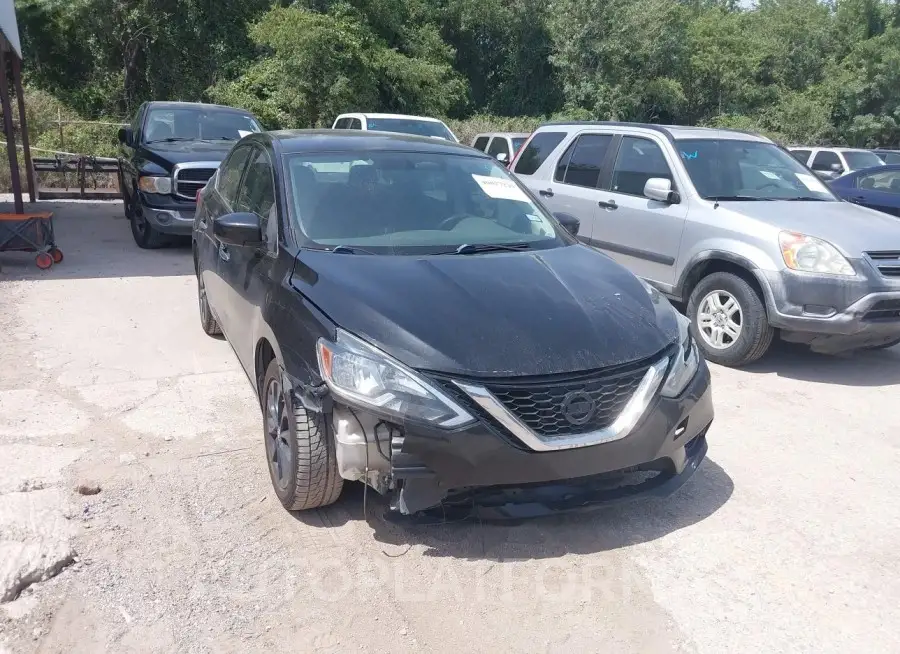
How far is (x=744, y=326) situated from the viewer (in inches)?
234

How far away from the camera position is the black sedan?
3.05 m

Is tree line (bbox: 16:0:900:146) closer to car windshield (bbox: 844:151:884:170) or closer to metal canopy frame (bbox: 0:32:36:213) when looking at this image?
metal canopy frame (bbox: 0:32:36:213)

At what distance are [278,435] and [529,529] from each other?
1.28 metres

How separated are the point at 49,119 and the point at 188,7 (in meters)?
8.05

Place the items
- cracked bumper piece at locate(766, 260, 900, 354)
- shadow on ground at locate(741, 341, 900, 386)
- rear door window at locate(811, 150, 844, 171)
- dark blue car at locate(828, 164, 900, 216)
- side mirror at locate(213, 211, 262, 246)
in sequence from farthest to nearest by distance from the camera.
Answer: rear door window at locate(811, 150, 844, 171) < dark blue car at locate(828, 164, 900, 216) < shadow on ground at locate(741, 341, 900, 386) < cracked bumper piece at locate(766, 260, 900, 354) < side mirror at locate(213, 211, 262, 246)

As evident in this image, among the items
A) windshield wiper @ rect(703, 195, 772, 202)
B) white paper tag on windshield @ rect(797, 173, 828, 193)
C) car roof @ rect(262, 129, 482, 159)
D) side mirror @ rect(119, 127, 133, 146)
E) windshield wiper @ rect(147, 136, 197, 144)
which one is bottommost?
side mirror @ rect(119, 127, 133, 146)

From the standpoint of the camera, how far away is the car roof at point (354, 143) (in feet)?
15.0

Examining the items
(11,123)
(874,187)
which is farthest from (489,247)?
(874,187)

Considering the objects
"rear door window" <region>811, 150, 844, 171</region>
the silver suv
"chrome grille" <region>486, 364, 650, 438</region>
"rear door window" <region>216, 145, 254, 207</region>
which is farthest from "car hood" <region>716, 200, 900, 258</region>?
"rear door window" <region>811, 150, 844, 171</region>

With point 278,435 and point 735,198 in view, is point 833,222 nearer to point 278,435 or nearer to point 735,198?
point 735,198

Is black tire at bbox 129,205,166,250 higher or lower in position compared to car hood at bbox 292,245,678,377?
lower

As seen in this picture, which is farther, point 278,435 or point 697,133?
point 697,133

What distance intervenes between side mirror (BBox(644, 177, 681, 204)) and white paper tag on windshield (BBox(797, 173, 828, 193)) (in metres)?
1.28

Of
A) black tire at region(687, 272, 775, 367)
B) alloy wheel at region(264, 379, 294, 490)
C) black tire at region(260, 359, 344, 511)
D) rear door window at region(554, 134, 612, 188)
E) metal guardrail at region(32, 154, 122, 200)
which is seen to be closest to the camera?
black tire at region(260, 359, 344, 511)
